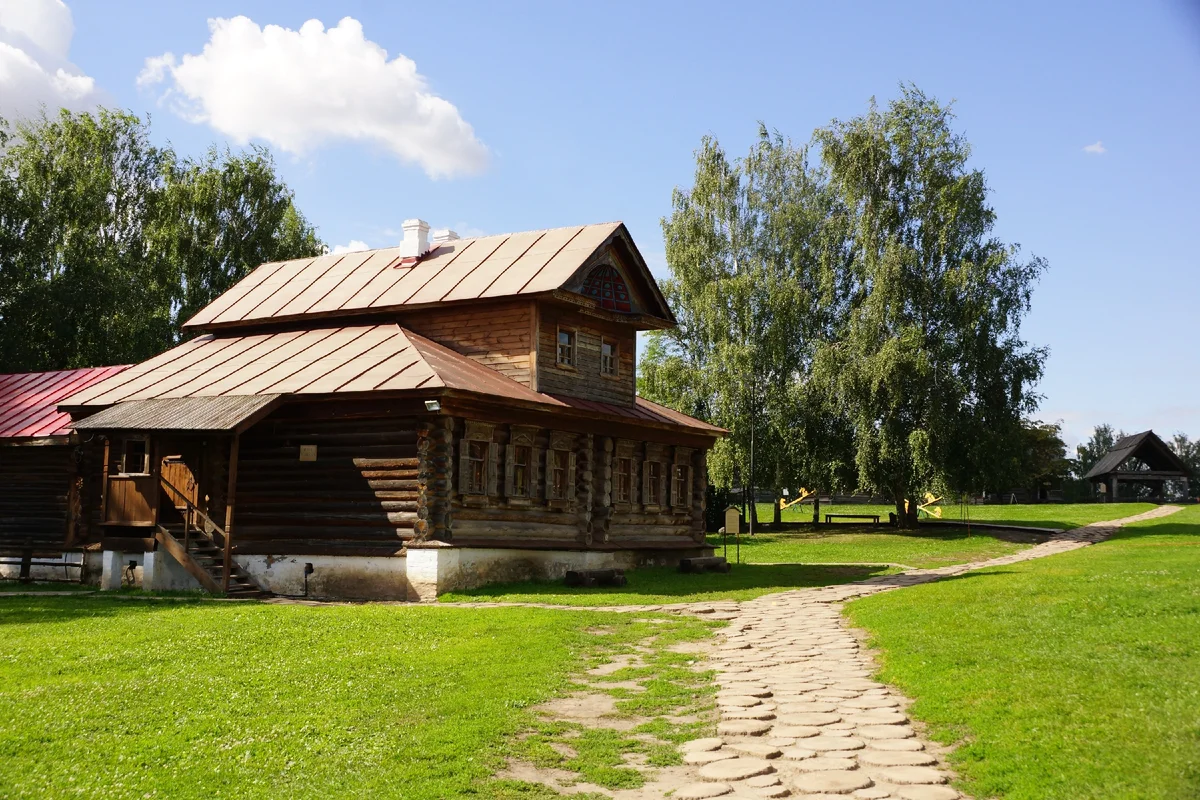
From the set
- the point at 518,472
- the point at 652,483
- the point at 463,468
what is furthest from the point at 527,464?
the point at 652,483

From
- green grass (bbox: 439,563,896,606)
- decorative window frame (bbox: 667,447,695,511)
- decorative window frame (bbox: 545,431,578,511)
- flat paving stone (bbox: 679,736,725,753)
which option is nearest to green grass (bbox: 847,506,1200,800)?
flat paving stone (bbox: 679,736,725,753)

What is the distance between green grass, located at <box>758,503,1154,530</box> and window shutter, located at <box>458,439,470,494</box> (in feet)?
113

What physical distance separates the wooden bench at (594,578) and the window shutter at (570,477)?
3.23m

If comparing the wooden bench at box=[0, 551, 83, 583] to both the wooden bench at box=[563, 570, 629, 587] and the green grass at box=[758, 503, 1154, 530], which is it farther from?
the green grass at box=[758, 503, 1154, 530]

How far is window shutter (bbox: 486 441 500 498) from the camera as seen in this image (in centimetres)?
2461

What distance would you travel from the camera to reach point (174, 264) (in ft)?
165

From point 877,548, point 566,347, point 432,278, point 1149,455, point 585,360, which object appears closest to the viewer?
point 566,347

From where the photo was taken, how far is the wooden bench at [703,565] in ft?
92.5

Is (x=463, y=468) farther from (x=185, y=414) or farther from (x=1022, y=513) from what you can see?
(x=1022, y=513)

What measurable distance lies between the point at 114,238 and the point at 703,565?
119 ft

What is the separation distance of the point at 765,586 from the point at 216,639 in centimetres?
1302

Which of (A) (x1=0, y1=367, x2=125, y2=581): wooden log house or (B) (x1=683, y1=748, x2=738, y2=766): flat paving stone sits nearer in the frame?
(B) (x1=683, y1=748, x2=738, y2=766): flat paving stone

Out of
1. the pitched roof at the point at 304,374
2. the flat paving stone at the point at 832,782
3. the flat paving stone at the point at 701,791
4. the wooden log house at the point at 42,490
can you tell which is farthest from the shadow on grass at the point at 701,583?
the flat paving stone at the point at 701,791

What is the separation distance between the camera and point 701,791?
838cm
